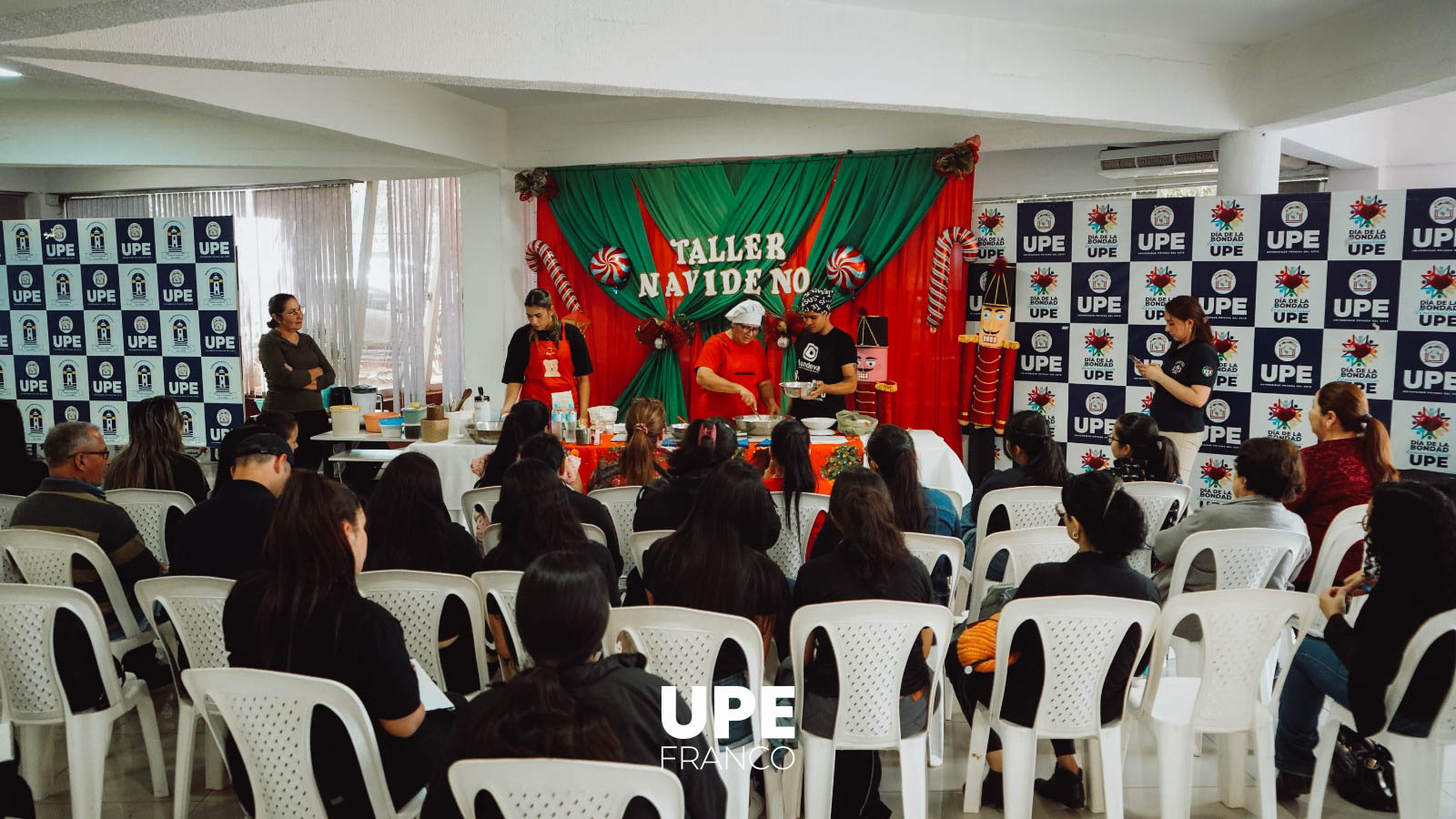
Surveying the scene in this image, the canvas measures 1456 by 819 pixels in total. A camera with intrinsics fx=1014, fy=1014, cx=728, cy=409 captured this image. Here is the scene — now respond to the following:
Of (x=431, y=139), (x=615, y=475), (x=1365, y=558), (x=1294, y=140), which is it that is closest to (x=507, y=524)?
(x=615, y=475)

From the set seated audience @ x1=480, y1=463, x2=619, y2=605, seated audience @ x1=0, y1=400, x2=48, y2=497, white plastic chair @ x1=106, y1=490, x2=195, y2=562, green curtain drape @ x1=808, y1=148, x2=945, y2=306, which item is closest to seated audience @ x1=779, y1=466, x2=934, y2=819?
seated audience @ x1=480, y1=463, x2=619, y2=605

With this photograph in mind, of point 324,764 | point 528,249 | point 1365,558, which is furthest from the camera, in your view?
point 528,249

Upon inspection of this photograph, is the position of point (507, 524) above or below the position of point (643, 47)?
below

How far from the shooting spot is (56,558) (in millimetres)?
3154

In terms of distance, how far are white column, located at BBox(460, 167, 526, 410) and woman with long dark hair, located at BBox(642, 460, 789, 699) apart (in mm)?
5292

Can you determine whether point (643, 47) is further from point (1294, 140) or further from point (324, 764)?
point (1294, 140)

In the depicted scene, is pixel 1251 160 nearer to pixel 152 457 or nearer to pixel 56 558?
pixel 152 457

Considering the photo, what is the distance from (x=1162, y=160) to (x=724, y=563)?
18.7 ft

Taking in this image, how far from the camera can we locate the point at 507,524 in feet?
9.64

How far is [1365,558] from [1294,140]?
4599mm

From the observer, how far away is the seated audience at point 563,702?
5.49 ft

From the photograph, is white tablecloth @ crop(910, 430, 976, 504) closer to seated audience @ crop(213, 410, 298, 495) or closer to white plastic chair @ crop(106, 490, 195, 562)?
seated audience @ crop(213, 410, 298, 495)

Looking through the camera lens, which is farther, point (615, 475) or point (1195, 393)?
point (1195, 393)

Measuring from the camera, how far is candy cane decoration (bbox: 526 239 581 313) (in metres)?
7.66
